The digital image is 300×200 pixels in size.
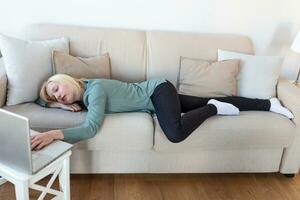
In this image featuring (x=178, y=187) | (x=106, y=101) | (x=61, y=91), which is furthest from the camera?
(x=178, y=187)

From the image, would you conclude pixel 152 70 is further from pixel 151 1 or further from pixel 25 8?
pixel 25 8

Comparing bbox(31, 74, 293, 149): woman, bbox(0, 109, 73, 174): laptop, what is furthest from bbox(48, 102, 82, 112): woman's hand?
bbox(0, 109, 73, 174): laptop

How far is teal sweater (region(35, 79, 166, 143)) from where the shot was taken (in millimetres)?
1728

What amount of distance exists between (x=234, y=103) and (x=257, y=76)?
0.31 m

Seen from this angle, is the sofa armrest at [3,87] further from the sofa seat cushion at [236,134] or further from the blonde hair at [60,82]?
the sofa seat cushion at [236,134]

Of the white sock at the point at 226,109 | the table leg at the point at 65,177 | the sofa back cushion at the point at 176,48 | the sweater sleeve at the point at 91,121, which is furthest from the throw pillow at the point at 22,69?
the white sock at the point at 226,109

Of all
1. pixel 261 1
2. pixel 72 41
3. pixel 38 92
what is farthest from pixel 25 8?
pixel 261 1

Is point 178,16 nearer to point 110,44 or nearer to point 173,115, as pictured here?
point 110,44

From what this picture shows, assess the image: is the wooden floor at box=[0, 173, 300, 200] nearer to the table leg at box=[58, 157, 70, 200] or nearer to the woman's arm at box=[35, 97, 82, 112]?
the table leg at box=[58, 157, 70, 200]

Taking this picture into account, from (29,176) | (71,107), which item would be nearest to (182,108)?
(71,107)

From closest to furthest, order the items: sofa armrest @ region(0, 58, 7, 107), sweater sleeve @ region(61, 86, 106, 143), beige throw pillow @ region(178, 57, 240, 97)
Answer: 1. sweater sleeve @ region(61, 86, 106, 143)
2. sofa armrest @ region(0, 58, 7, 107)
3. beige throw pillow @ region(178, 57, 240, 97)

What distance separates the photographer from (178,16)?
105 inches

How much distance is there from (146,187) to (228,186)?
1.77 feet

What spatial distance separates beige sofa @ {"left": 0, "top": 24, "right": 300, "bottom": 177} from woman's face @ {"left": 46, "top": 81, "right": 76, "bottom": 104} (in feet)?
0.30
